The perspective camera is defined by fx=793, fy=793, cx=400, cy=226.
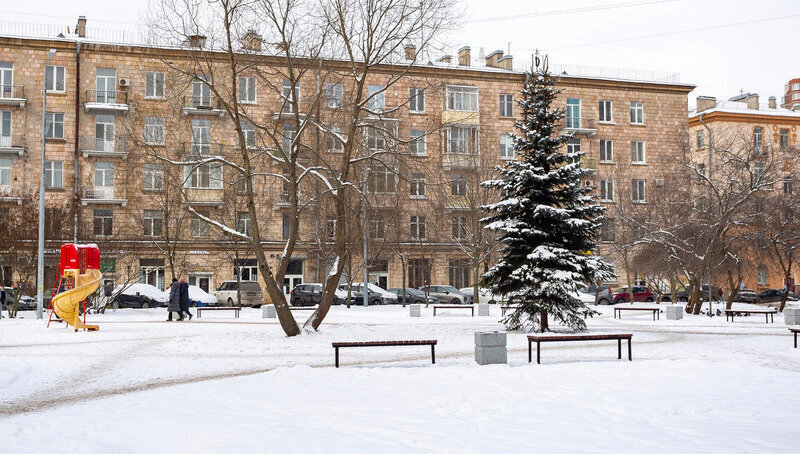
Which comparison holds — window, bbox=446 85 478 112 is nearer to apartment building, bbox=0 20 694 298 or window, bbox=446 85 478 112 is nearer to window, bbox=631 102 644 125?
apartment building, bbox=0 20 694 298

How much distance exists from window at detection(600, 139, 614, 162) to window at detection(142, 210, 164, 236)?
108 feet

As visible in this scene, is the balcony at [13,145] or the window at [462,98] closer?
the balcony at [13,145]

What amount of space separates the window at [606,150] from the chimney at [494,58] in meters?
10.1

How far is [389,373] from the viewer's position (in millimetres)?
13656

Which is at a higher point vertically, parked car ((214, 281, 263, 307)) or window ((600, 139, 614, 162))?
window ((600, 139, 614, 162))

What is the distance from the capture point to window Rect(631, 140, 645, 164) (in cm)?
6188

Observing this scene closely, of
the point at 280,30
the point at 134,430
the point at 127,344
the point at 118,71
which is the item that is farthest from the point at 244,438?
the point at 118,71

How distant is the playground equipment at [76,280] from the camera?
24.9 meters

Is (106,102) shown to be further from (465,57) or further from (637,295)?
(637,295)

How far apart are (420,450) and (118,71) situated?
48.6 m

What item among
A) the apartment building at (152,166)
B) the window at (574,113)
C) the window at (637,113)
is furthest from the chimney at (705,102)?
the apartment building at (152,166)

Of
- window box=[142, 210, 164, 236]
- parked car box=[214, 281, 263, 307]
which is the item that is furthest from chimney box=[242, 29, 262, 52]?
window box=[142, 210, 164, 236]

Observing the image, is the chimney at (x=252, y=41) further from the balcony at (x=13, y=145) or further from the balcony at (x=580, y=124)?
the balcony at (x=580, y=124)

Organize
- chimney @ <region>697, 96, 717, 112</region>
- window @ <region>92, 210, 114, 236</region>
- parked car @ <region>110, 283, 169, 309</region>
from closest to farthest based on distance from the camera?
parked car @ <region>110, 283, 169, 309</region>
window @ <region>92, 210, 114, 236</region>
chimney @ <region>697, 96, 717, 112</region>
